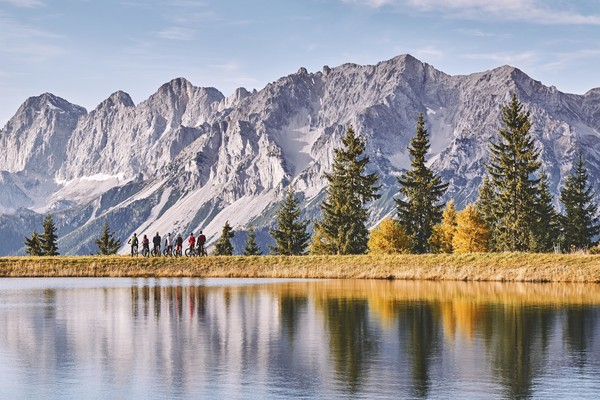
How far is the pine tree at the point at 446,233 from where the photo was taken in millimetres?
113188

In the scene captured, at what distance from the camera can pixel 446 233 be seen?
423ft

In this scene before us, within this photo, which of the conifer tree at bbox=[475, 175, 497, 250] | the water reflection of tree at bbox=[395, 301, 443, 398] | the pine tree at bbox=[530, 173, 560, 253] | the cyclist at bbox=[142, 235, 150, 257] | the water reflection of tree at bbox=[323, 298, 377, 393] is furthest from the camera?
the conifer tree at bbox=[475, 175, 497, 250]

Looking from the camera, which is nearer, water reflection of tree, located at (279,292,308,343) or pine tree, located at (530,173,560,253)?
water reflection of tree, located at (279,292,308,343)

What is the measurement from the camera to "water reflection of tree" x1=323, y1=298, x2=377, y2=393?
27.0m

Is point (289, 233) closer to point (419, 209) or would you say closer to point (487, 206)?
point (419, 209)

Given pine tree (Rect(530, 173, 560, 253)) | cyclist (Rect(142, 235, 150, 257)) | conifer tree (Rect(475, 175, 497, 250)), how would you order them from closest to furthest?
cyclist (Rect(142, 235, 150, 257)) → pine tree (Rect(530, 173, 560, 253)) → conifer tree (Rect(475, 175, 497, 250))

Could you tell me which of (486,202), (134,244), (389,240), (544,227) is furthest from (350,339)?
(486,202)

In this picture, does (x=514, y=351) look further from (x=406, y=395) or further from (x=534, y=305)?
(x=534, y=305)

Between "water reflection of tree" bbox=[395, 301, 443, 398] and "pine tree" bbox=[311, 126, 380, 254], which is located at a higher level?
"pine tree" bbox=[311, 126, 380, 254]

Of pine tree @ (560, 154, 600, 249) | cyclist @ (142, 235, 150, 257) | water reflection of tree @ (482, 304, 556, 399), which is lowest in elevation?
water reflection of tree @ (482, 304, 556, 399)

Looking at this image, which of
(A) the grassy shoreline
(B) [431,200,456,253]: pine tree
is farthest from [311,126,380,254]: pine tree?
(A) the grassy shoreline

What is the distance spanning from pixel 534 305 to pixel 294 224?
8307cm

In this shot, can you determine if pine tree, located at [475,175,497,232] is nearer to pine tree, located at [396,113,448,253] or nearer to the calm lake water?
pine tree, located at [396,113,448,253]

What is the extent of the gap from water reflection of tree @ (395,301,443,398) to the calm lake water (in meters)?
0.07
